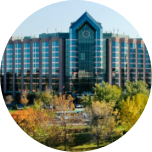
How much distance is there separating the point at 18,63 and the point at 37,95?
3563mm

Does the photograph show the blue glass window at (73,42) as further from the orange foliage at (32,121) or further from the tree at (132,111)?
the orange foliage at (32,121)

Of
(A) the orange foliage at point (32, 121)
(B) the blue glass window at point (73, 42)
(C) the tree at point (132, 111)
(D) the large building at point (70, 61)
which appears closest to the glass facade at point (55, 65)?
(D) the large building at point (70, 61)

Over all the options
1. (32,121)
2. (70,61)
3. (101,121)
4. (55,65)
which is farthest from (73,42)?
(101,121)

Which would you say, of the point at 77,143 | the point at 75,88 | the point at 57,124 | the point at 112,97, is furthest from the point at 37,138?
the point at 75,88

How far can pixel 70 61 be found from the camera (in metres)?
14.1

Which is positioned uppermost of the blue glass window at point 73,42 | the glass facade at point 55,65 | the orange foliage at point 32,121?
the blue glass window at point 73,42

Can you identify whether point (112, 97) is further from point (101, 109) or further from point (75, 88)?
point (75, 88)

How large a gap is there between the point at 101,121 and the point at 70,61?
869 cm

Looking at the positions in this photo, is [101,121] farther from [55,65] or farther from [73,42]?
[55,65]

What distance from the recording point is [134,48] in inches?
516

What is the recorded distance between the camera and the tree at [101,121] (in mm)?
5617

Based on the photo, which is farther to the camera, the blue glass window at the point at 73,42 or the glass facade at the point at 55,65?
the glass facade at the point at 55,65

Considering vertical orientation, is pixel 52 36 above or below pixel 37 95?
above

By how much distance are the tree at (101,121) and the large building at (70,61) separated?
22.5 feet
